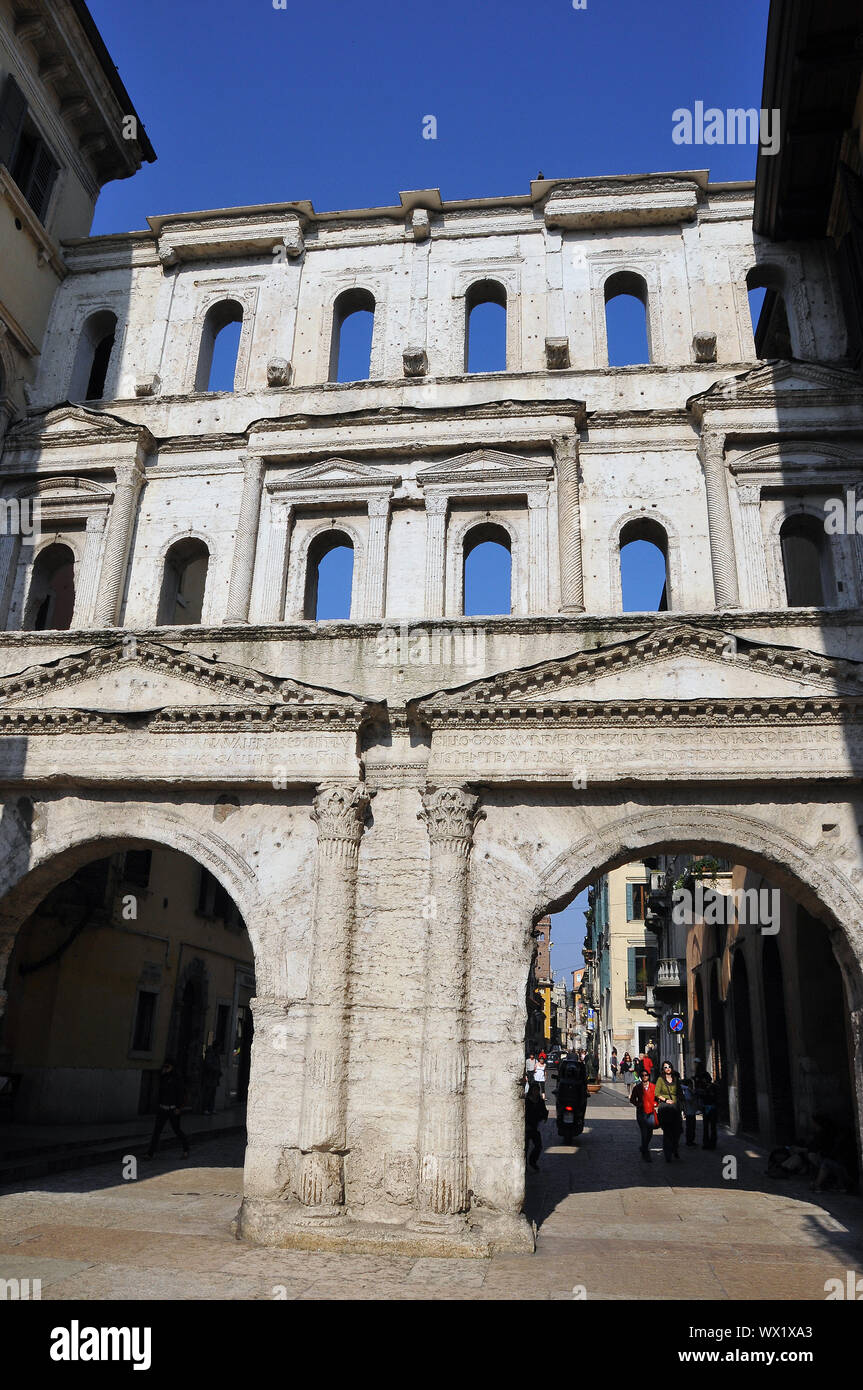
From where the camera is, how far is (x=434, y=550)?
15.9 metres

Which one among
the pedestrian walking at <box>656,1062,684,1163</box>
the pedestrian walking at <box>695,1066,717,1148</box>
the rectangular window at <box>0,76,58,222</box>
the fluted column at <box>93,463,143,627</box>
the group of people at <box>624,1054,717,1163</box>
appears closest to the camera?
the fluted column at <box>93,463,143,627</box>

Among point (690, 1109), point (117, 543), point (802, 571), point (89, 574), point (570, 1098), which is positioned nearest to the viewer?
point (117, 543)

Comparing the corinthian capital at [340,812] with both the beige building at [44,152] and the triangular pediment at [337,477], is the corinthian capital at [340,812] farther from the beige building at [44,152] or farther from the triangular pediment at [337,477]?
the beige building at [44,152]

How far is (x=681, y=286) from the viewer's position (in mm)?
17562

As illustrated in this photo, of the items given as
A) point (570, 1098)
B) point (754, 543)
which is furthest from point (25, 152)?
point (570, 1098)

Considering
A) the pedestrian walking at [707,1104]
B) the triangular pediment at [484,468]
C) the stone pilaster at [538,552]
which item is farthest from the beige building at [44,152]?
the pedestrian walking at [707,1104]

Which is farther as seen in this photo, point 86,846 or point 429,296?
point 429,296

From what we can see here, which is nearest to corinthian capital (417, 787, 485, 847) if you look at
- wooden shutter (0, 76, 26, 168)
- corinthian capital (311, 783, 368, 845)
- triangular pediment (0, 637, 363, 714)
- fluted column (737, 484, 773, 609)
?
corinthian capital (311, 783, 368, 845)

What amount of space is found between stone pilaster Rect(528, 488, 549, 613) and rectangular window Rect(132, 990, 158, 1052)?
13404 mm

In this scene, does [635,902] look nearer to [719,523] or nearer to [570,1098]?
[570,1098]

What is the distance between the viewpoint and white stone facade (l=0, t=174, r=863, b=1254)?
42.1 feet

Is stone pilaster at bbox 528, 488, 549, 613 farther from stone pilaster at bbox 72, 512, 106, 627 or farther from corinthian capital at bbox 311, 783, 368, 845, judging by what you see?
stone pilaster at bbox 72, 512, 106, 627

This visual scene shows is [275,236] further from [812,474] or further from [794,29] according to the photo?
[812,474]

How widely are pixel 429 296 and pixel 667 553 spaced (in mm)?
6541
